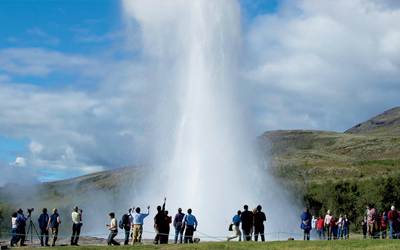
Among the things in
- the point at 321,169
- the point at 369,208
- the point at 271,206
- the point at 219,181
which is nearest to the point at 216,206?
the point at 219,181

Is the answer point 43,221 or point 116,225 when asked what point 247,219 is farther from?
point 43,221

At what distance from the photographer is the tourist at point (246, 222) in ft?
70.9

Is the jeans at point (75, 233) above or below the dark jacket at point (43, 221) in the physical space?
below

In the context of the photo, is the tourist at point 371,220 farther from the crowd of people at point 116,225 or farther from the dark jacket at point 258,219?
the crowd of people at point 116,225

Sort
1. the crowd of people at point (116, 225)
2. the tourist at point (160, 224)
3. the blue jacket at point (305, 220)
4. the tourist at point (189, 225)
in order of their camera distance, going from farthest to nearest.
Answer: the blue jacket at point (305, 220)
the tourist at point (189, 225)
the tourist at point (160, 224)
the crowd of people at point (116, 225)

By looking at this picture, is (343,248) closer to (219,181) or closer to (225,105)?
(219,181)

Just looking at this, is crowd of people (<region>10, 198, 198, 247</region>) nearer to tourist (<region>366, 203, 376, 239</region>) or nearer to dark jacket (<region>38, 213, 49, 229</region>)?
dark jacket (<region>38, 213, 49, 229</region>)

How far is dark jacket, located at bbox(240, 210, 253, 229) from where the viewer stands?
70.9 ft

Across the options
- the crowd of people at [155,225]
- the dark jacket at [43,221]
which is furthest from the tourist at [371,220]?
the dark jacket at [43,221]

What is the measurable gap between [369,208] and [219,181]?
11.8 metres

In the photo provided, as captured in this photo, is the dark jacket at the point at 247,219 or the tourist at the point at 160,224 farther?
the dark jacket at the point at 247,219

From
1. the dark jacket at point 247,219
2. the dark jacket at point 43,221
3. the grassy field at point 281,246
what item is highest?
the dark jacket at point 247,219

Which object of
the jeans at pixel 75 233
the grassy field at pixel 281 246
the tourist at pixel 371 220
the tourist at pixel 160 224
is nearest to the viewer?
the grassy field at pixel 281 246

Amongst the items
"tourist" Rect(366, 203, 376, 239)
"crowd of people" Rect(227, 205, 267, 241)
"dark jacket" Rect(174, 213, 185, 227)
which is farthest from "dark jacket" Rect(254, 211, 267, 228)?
"tourist" Rect(366, 203, 376, 239)
